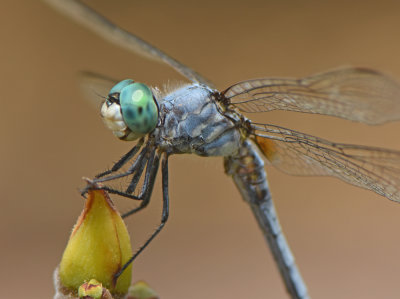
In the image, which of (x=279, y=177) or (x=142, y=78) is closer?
(x=279, y=177)

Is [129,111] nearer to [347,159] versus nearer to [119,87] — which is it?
[119,87]

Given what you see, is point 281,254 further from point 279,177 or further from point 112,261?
point 279,177

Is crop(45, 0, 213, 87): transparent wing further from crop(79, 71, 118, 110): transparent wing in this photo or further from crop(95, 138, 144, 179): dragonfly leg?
crop(95, 138, 144, 179): dragonfly leg

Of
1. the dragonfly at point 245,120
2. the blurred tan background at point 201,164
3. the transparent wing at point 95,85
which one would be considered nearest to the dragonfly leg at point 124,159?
the dragonfly at point 245,120

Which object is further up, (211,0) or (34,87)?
(211,0)

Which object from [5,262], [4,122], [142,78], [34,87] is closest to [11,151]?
[4,122]

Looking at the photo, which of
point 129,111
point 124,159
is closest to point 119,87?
point 129,111

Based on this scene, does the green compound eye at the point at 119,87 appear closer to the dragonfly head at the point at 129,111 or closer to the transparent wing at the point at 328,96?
the dragonfly head at the point at 129,111
